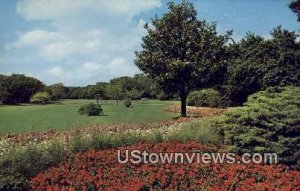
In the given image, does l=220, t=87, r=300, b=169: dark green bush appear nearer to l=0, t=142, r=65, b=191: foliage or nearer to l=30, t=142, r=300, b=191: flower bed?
l=30, t=142, r=300, b=191: flower bed

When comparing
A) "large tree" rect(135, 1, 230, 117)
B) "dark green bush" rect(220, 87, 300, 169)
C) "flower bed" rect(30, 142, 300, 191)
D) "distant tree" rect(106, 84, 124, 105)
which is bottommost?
"flower bed" rect(30, 142, 300, 191)

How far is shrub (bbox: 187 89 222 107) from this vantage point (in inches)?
1698

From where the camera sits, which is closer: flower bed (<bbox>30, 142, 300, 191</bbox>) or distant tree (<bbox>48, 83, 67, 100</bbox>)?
flower bed (<bbox>30, 142, 300, 191</bbox>)

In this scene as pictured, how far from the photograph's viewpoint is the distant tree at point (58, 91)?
56938 millimetres

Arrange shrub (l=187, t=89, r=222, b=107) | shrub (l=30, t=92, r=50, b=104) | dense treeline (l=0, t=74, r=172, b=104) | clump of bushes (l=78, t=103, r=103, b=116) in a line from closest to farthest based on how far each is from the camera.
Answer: clump of bushes (l=78, t=103, r=103, b=116)
shrub (l=187, t=89, r=222, b=107)
shrub (l=30, t=92, r=50, b=104)
dense treeline (l=0, t=74, r=172, b=104)

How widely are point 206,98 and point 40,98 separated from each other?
1885cm

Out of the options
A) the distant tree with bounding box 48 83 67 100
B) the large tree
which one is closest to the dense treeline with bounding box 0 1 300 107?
the large tree

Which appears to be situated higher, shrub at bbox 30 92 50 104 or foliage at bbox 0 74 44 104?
foliage at bbox 0 74 44 104

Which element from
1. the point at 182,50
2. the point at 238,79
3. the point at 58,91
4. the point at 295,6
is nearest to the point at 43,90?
the point at 58,91

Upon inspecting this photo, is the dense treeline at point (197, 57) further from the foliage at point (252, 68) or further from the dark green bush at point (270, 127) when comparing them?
the dark green bush at point (270, 127)

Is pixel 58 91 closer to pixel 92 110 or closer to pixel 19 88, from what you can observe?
pixel 19 88

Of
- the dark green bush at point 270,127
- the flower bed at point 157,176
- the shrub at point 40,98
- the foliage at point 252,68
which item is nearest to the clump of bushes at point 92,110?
the foliage at point 252,68

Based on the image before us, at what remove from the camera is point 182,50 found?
31406mm

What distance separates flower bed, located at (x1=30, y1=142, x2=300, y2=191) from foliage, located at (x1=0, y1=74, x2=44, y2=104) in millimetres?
45461
